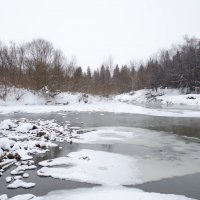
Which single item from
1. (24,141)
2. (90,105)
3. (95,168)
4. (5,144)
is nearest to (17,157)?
(5,144)

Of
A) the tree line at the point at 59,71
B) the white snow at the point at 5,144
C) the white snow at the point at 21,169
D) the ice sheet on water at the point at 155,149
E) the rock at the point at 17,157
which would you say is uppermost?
the tree line at the point at 59,71

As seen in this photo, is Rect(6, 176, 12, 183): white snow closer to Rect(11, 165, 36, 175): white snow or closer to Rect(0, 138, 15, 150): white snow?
Rect(11, 165, 36, 175): white snow

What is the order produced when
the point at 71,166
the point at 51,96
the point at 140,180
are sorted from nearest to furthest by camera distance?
the point at 140,180 → the point at 71,166 → the point at 51,96

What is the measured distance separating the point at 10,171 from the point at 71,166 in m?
1.82

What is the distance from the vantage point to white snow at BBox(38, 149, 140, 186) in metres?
7.23

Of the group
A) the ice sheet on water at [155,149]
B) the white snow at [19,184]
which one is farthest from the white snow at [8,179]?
the ice sheet on water at [155,149]

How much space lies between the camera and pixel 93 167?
819 cm

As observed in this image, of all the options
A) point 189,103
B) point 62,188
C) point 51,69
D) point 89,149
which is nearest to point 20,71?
point 51,69

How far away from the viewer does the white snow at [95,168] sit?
7.23 m

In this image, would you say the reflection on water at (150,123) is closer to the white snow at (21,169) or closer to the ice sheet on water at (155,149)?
the ice sheet on water at (155,149)

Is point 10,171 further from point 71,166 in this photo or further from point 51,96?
point 51,96

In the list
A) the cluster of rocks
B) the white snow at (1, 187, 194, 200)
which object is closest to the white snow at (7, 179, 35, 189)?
the white snow at (1, 187, 194, 200)

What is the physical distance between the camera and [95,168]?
8102 millimetres

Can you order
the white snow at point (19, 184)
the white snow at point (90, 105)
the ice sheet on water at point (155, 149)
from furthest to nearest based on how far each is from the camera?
1. the white snow at point (90, 105)
2. the ice sheet on water at point (155, 149)
3. the white snow at point (19, 184)
